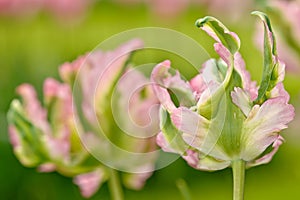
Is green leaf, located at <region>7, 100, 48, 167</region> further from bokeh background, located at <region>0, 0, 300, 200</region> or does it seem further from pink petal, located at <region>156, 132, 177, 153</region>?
bokeh background, located at <region>0, 0, 300, 200</region>

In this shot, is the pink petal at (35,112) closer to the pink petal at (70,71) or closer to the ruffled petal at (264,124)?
the pink petal at (70,71)

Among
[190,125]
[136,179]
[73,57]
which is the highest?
[190,125]

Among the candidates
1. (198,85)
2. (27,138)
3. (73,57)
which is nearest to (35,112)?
(27,138)

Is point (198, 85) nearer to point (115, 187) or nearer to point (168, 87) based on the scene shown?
point (168, 87)

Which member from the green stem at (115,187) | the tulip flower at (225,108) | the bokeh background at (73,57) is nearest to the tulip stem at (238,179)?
the tulip flower at (225,108)

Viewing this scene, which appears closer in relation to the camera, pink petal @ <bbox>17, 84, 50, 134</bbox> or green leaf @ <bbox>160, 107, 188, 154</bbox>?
green leaf @ <bbox>160, 107, 188, 154</bbox>

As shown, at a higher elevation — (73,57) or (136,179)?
(136,179)

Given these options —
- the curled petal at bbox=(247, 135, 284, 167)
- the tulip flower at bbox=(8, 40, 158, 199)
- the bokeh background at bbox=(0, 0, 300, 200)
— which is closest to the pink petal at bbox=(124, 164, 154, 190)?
the tulip flower at bbox=(8, 40, 158, 199)

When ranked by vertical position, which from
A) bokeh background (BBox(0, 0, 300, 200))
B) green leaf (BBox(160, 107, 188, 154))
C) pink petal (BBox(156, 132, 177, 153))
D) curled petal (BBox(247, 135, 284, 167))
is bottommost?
bokeh background (BBox(0, 0, 300, 200))
